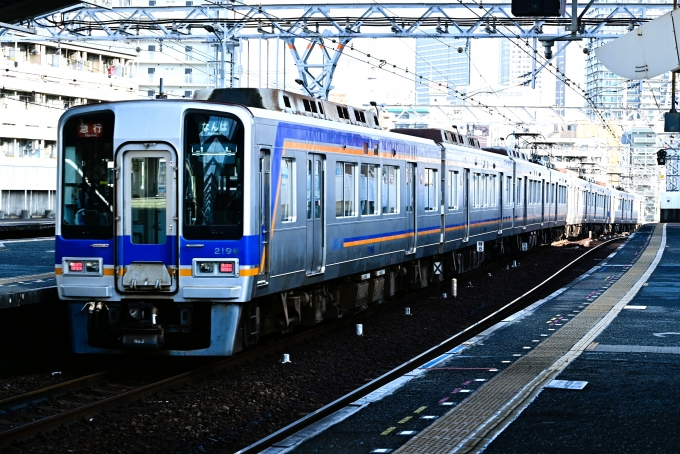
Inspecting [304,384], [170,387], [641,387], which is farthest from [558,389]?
[170,387]

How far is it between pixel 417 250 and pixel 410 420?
1031cm

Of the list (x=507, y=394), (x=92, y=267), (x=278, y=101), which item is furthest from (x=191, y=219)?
(x=507, y=394)

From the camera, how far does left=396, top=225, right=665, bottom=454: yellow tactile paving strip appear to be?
779 cm

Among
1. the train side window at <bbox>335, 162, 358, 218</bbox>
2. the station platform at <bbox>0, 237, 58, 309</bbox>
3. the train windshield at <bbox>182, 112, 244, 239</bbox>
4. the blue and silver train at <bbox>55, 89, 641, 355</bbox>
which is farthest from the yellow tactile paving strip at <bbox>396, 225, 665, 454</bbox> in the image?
the station platform at <bbox>0, 237, 58, 309</bbox>

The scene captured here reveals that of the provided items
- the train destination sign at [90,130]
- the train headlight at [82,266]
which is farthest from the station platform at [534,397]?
the train destination sign at [90,130]

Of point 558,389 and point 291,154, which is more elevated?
point 291,154

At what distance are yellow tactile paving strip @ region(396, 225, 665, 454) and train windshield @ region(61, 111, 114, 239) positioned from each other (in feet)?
14.2

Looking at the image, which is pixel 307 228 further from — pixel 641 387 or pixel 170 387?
pixel 641 387

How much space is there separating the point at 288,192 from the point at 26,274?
16.7 ft

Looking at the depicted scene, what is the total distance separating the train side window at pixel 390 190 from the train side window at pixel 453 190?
4594 mm

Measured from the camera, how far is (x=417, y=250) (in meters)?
18.9

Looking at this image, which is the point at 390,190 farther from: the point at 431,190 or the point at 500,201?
the point at 500,201

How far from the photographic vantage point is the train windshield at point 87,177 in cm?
1127

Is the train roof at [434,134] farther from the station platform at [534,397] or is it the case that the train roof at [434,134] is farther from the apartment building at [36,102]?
the apartment building at [36,102]
